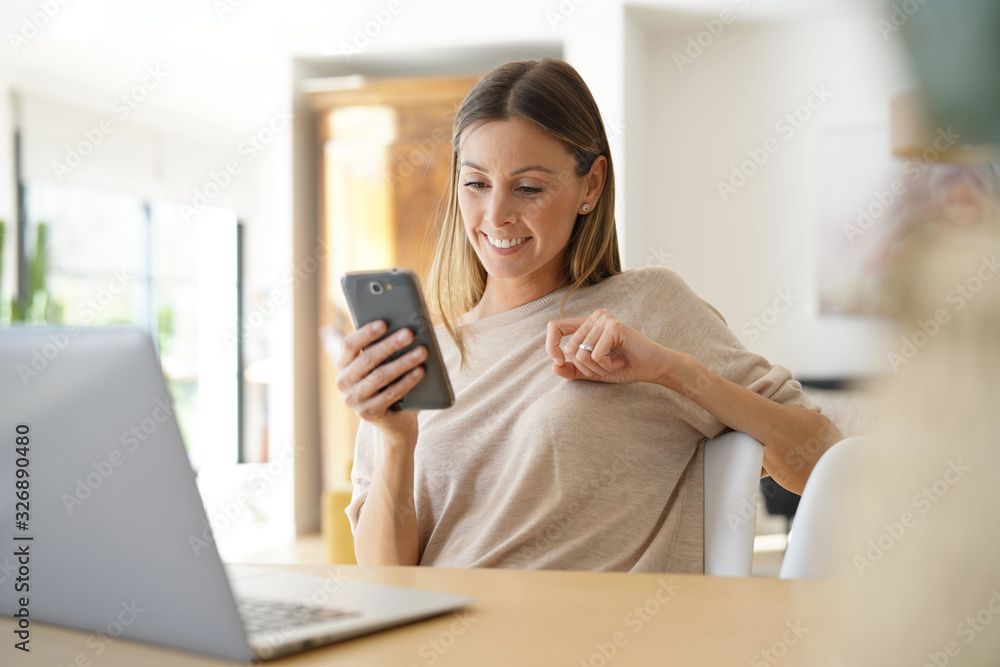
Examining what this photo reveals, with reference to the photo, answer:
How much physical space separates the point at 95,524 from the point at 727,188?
456cm

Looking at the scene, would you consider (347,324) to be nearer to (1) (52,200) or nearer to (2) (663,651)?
(1) (52,200)

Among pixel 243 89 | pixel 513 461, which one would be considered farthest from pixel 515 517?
pixel 243 89

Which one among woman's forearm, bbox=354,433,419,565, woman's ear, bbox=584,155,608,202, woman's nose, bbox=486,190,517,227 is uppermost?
woman's ear, bbox=584,155,608,202

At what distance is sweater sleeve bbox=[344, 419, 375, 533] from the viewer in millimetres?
1418

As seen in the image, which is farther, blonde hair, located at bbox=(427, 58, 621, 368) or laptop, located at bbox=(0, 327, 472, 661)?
blonde hair, located at bbox=(427, 58, 621, 368)

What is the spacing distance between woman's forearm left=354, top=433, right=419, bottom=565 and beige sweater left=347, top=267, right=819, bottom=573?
5 centimetres

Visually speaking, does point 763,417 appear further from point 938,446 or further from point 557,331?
point 938,446

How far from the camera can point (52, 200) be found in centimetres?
589

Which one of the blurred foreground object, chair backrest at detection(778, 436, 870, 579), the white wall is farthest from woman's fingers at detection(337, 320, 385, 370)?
the white wall

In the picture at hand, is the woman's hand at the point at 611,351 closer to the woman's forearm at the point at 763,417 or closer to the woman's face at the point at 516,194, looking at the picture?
the woman's forearm at the point at 763,417

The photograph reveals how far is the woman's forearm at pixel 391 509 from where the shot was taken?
129 cm

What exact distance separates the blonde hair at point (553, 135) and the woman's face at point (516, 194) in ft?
0.08

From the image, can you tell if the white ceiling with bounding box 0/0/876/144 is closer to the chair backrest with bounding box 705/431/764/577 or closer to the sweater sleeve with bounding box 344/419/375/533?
the sweater sleeve with bounding box 344/419/375/533

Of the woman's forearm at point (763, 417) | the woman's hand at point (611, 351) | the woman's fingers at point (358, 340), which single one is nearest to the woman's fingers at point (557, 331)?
the woman's hand at point (611, 351)
